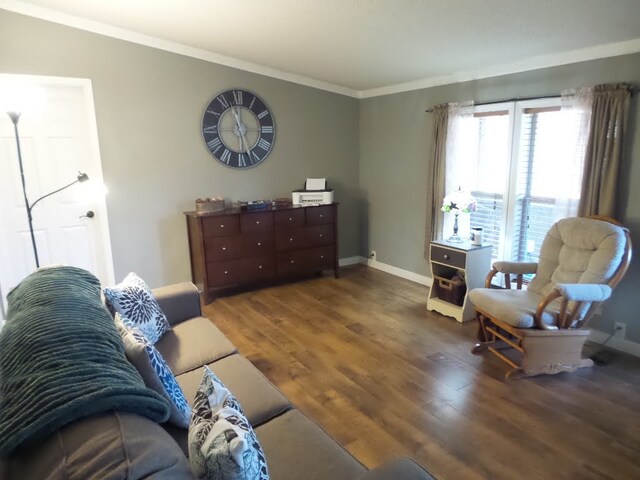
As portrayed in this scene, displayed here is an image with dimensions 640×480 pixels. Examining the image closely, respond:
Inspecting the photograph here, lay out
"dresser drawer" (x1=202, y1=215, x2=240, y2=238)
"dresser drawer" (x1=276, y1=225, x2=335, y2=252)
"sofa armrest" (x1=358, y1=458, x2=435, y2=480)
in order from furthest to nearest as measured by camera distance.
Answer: "dresser drawer" (x1=276, y1=225, x2=335, y2=252) → "dresser drawer" (x1=202, y1=215, x2=240, y2=238) → "sofa armrest" (x1=358, y1=458, x2=435, y2=480)

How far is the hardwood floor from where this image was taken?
199cm

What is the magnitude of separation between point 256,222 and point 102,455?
3.46 metres

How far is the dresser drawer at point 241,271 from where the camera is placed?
4.05 metres

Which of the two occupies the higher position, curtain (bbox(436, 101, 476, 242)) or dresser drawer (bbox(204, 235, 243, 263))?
curtain (bbox(436, 101, 476, 242))

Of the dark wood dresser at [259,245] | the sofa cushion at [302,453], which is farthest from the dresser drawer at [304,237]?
the sofa cushion at [302,453]

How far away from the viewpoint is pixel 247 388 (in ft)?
5.85

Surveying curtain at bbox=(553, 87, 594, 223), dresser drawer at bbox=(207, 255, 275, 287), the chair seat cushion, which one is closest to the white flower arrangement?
curtain at bbox=(553, 87, 594, 223)

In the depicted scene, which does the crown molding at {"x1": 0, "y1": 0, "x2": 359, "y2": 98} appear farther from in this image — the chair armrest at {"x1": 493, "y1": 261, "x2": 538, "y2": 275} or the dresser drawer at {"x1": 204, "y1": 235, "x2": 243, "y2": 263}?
the chair armrest at {"x1": 493, "y1": 261, "x2": 538, "y2": 275}

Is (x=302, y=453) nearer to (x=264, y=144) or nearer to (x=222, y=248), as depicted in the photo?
(x=222, y=248)

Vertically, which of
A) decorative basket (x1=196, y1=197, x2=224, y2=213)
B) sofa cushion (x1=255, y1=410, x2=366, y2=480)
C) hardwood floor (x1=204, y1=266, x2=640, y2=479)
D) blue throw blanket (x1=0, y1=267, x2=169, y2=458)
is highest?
decorative basket (x1=196, y1=197, x2=224, y2=213)

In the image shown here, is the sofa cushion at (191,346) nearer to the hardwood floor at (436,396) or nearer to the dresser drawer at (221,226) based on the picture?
the hardwood floor at (436,396)

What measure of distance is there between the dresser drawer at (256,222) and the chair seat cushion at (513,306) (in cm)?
217

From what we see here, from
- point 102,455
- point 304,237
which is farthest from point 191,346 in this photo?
point 304,237

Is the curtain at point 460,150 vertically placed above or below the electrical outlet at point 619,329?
above
